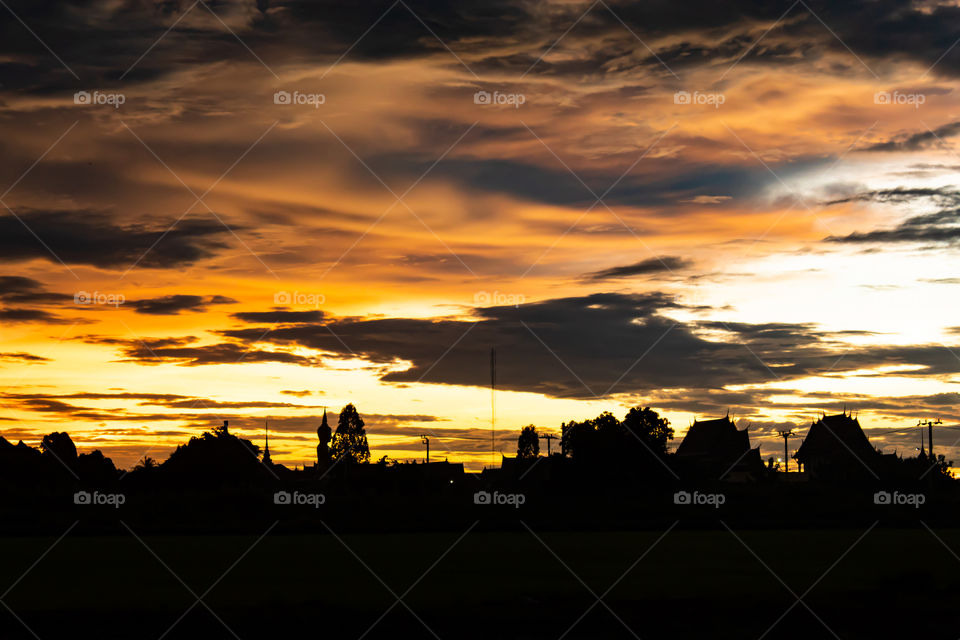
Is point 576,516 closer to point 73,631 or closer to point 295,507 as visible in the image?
point 295,507

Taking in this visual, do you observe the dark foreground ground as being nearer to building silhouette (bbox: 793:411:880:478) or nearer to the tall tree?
the tall tree

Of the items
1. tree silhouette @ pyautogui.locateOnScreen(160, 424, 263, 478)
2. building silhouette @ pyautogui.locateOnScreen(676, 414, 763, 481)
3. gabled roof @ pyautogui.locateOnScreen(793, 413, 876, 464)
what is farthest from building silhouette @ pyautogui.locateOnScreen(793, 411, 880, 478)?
tree silhouette @ pyautogui.locateOnScreen(160, 424, 263, 478)

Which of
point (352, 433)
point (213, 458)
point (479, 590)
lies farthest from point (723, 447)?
point (479, 590)

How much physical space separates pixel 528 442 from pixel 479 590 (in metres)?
162

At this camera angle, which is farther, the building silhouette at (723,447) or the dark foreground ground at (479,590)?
the building silhouette at (723,447)

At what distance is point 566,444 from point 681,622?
308 ft

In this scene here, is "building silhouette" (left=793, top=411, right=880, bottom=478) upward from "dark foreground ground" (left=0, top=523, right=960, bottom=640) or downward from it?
upward

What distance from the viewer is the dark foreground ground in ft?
60.9

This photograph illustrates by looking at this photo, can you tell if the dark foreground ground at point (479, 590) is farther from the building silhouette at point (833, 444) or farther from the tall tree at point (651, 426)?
the building silhouette at point (833, 444)

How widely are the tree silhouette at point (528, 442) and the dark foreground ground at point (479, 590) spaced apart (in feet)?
461

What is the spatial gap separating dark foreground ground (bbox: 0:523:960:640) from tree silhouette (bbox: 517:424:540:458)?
14049cm

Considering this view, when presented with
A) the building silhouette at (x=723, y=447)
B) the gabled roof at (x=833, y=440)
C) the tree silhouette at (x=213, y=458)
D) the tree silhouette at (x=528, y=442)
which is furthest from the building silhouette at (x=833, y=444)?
the tree silhouette at (x=213, y=458)

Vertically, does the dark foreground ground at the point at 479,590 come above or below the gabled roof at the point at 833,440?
below

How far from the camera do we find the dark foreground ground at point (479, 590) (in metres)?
18.6
